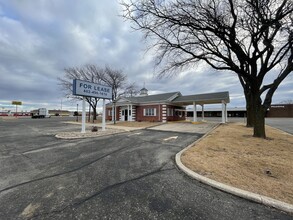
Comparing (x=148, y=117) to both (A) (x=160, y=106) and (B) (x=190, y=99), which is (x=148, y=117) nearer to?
(A) (x=160, y=106)

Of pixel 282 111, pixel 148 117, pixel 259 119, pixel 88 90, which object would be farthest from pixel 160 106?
pixel 282 111

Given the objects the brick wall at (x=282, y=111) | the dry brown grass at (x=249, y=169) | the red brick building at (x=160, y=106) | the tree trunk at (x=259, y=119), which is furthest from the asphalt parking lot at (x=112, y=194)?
the brick wall at (x=282, y=111)

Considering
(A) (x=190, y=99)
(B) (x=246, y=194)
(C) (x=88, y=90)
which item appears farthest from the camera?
(A) (x=190, y=99)

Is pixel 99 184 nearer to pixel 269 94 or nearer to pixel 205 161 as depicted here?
pixel 205 161

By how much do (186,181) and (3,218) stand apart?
3.64 meters

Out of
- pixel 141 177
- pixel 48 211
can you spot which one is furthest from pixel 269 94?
pixel 48 211

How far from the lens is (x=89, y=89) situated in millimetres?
13961

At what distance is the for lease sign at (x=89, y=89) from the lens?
12.8 m

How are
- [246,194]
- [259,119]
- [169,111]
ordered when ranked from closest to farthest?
[246,194] < [259,119] < [169,111]

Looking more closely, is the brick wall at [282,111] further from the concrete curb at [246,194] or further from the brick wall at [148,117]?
the concrete curb at [246,194]

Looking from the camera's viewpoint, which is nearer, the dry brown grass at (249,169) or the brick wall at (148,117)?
the dry brown grass at (249,169)

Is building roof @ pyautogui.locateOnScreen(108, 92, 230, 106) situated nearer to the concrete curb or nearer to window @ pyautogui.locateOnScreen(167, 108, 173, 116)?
window @ pyautogui.locateOnScreen(167, 108, 173, 116)

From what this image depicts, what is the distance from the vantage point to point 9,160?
593 centimetres

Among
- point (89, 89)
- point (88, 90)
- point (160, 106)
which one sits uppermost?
point (89, 89)
